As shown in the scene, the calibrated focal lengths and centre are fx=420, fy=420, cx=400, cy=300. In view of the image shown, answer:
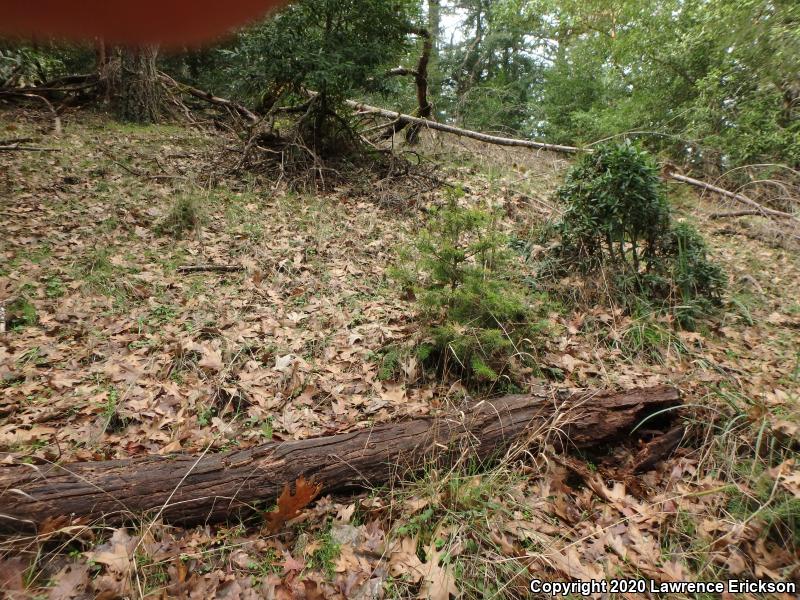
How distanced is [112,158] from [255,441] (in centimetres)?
615

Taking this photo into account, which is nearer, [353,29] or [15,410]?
[15,410]

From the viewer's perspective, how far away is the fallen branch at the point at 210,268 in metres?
4.53

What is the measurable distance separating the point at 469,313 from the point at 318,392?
1287 millimetres

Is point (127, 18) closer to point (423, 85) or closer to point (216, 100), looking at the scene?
point (423, 85)

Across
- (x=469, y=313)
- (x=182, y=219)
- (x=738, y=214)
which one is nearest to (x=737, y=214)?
(x=738, y=214)

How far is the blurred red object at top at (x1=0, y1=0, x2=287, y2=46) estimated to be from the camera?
458 millimetres

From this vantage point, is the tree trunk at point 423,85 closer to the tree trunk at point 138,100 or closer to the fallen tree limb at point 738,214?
the tree trunk at point 138,100

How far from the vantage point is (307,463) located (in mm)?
2328

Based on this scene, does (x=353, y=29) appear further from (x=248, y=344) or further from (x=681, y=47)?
(x=681, y=47)

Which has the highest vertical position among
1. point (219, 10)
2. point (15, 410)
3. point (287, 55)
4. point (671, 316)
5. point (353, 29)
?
point (353, 29)

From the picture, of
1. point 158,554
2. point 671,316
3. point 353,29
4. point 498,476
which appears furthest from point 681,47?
point 158,554

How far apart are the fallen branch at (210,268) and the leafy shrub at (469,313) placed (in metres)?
2.18

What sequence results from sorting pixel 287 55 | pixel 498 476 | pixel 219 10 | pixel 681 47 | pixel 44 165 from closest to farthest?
pixel 219 10, pixel 498 476, pixel 287 55, pixel 44 165, pixel 681 47

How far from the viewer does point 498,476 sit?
8.13ft
